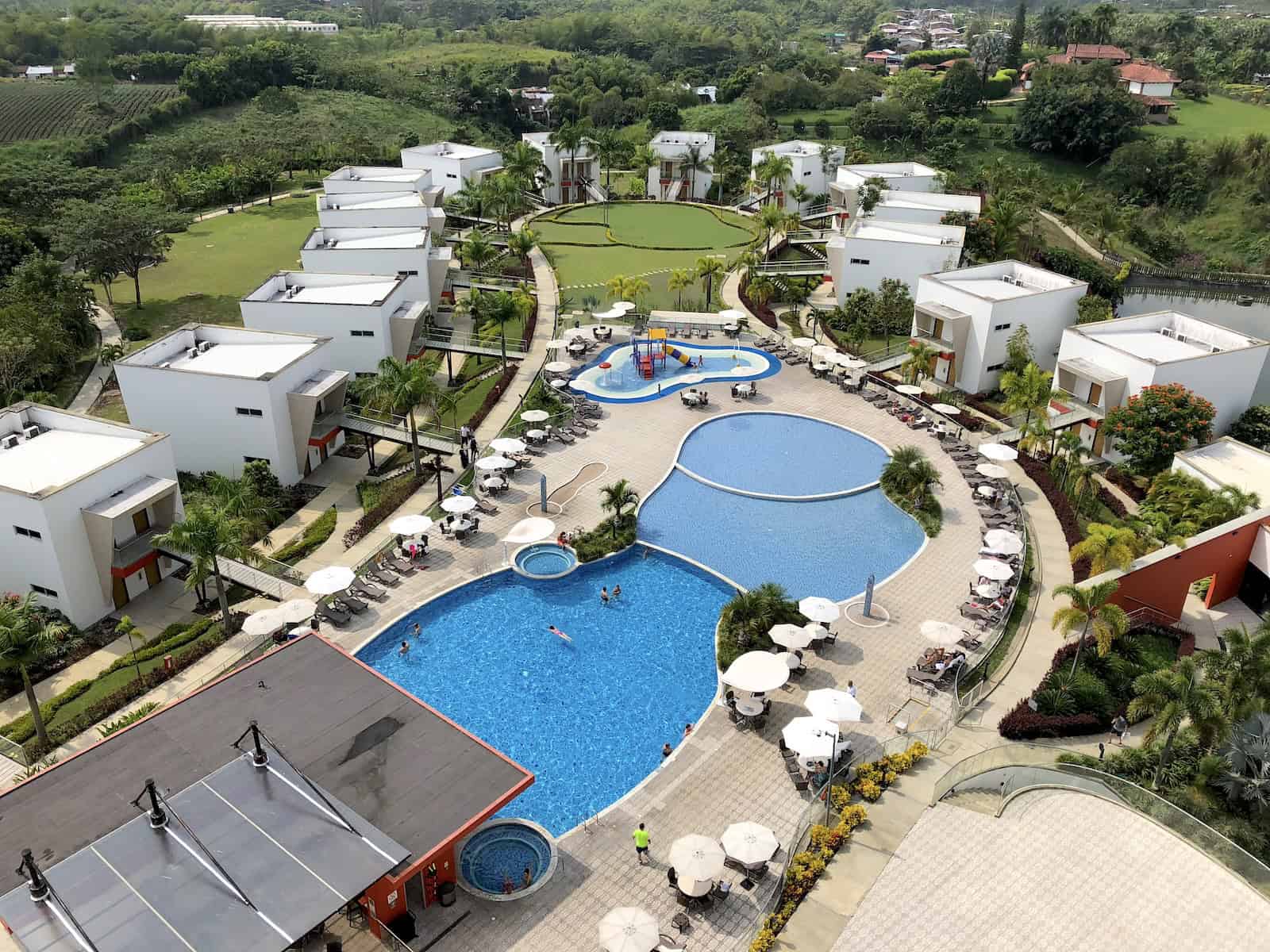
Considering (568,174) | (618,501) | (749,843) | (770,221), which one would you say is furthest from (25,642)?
(568,174)

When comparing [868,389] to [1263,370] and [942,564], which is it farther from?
[1263,370]

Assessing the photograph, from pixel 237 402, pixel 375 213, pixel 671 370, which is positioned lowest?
pixel 671 370

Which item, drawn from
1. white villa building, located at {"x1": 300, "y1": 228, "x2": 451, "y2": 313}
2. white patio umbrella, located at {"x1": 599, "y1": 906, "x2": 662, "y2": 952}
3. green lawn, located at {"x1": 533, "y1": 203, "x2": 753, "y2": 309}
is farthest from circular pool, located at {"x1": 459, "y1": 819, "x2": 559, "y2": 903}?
green lawn, located at {"x1": 533, "y1": 203, "x2": 753, "y2": 309}

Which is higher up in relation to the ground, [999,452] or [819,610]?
[999,452]

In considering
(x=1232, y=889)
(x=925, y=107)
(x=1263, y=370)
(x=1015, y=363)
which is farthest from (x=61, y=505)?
(x=925, y=107)

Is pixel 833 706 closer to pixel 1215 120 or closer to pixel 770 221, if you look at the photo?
pixel 770 221
